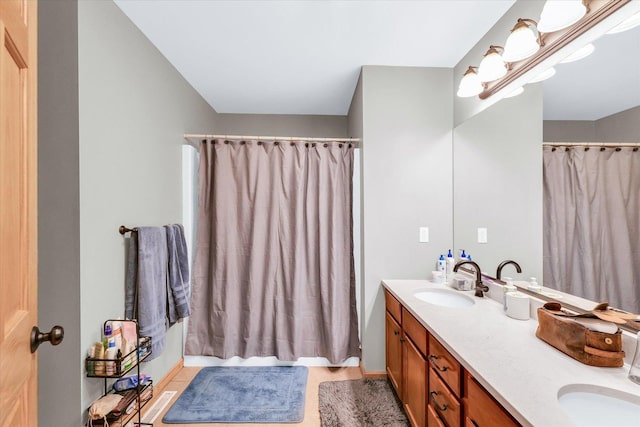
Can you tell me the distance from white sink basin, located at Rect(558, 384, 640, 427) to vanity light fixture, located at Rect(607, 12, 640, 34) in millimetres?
1234

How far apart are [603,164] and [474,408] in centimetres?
105

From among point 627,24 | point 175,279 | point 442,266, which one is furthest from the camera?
point 442,266

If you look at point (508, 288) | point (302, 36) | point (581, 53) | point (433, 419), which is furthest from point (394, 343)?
point (302, 36)

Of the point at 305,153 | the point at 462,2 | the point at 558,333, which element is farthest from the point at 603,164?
the point at 305,153

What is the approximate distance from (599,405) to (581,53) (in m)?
1.35

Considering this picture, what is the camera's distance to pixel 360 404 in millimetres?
1826

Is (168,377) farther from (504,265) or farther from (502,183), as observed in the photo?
(502,183)

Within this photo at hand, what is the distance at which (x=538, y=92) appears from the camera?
4.44ft

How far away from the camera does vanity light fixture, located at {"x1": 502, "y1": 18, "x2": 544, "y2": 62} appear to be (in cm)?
128

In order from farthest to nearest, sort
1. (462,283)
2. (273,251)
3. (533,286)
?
(273,251) < (462,283) < (533,286)

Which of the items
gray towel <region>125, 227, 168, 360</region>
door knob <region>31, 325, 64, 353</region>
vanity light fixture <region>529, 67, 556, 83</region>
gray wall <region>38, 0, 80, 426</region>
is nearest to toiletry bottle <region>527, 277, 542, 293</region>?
vanity light fixture <region>529, 67, 556, 83</region>

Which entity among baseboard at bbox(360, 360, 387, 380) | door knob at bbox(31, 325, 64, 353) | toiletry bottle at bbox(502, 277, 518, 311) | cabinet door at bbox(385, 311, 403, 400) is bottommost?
baseboard at bbox(360, 360, 387, 380)

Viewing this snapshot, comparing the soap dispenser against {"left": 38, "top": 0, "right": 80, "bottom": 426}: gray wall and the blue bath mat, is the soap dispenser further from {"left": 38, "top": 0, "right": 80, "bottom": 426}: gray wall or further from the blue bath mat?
{"left": 38, "top": 0, "right": 80, "bottom": 426}: gray wall

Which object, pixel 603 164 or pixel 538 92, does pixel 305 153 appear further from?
pixel 603 164
